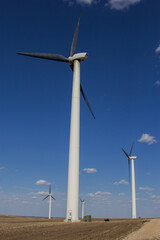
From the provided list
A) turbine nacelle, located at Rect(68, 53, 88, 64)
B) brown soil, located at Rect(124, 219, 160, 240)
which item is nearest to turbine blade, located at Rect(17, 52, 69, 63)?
turbine nacelle, located at Rect(68, 53, 88, 64)

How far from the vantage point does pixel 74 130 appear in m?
48.2

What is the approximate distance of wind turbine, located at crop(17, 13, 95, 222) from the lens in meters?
44.6

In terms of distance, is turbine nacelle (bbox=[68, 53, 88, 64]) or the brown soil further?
turbine nacelle (bbox=[68, 53, 88, 64])

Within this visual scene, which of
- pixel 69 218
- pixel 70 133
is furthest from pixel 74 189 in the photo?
pixel 70 133

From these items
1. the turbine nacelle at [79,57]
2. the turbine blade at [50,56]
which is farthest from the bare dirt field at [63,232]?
the turbine blade at [50,56]

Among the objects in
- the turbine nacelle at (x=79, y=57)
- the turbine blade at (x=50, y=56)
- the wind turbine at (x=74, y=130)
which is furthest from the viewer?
the turbine blade at (x=50, y=56)

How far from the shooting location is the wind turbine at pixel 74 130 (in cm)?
4459

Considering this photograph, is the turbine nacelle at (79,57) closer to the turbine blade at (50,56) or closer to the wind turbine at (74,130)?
the wind turbine at (74,130)

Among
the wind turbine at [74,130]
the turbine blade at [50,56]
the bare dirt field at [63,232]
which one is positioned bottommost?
the bare dirt field at [63,232]

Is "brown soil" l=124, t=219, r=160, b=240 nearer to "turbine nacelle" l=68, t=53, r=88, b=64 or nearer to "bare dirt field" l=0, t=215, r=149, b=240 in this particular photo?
"bare dirt field" l=0, t=215, r=149, b=240

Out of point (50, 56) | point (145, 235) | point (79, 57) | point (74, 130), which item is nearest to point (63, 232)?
point (145, 235)

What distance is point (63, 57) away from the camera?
55.8 m

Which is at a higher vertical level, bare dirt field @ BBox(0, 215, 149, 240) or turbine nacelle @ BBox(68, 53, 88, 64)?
turbine nacelle @ BBox(68, 53, 88, 64)

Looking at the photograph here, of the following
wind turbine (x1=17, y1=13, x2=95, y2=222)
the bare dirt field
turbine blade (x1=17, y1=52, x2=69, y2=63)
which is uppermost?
turbine blade (x1=17, y1=52, x2=69, y2=63)
